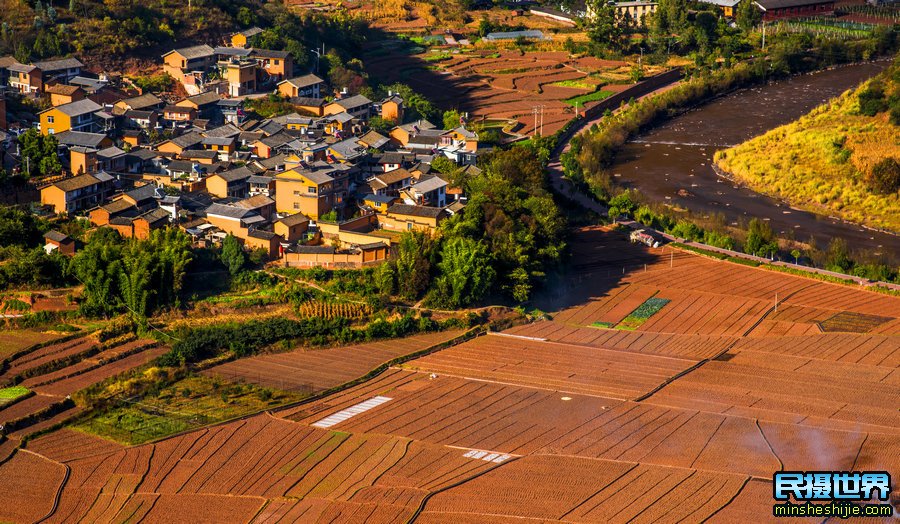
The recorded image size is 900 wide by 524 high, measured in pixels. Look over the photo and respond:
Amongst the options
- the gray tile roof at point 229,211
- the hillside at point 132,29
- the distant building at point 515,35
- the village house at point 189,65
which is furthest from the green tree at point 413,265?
the distant building at point 515,35

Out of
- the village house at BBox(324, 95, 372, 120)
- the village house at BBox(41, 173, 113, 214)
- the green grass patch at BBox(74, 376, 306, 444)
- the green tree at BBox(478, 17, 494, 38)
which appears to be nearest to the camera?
the green grass patch at BBox(74, 376, 306, 444)

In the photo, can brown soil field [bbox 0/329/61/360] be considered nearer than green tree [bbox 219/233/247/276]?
Yes

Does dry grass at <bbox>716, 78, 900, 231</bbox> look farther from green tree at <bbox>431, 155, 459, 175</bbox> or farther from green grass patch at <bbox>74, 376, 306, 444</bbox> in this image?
green grass patch at <bbox>74, 376, 306, 444</bbox>

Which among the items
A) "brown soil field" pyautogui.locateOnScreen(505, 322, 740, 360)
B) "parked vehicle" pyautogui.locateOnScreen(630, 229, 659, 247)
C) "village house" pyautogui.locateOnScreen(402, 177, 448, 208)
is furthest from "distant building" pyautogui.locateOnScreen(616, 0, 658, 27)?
"brown soil field" pyautogui.locateOnScreen(505, 322, 740, 360)

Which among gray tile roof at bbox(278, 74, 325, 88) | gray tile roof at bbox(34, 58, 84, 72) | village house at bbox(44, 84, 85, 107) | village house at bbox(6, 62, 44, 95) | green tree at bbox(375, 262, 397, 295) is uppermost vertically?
gray tile roof at bbox(34, 58, 84, 72)

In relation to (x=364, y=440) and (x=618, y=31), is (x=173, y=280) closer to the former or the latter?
(x=364, y=440)

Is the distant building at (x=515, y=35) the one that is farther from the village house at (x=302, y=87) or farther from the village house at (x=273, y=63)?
the village house at (x=302, y=87)

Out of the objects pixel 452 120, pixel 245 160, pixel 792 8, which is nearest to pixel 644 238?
pixel 452 120
